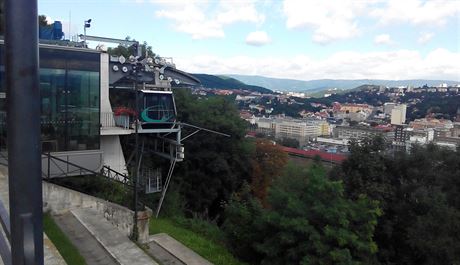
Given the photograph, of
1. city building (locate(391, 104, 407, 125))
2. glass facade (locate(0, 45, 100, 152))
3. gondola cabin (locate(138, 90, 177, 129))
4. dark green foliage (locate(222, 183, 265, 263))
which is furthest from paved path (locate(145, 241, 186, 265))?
city building (locate(391, 104, 407, 125))

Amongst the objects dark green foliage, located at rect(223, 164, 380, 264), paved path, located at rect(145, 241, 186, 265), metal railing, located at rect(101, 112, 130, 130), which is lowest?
paved path, located at rect(145, 241, 186, 265)

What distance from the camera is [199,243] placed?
1159cm

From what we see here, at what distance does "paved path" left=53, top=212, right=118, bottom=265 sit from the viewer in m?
7.74

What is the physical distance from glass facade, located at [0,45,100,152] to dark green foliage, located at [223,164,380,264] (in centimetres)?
619

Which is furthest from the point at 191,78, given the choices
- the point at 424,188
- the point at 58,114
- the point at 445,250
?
the point at 445,250

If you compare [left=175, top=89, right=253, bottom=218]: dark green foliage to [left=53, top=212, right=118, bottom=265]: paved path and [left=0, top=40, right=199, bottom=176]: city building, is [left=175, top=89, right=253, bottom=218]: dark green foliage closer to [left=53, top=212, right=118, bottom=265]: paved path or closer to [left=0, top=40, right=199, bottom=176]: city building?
[left=0, top=40, right=199, bottom=176]: city building

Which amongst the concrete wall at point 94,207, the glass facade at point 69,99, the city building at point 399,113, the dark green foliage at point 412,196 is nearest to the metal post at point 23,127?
the concrete wall at point 94,207

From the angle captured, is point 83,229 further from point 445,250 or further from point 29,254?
point 445,250

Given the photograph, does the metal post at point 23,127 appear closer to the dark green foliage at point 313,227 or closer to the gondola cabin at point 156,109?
the dark green foliage at point 313,227

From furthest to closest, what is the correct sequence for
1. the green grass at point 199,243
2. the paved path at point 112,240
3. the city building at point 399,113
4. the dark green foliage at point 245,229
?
the city building at point 399,113 → the dark green foliage at point 245,229 → the green grass at point 199,243 → the paved path at point 112,240

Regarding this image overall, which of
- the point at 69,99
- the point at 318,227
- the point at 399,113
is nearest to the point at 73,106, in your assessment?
the point at 69,99

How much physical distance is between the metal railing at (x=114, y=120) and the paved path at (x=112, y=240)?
6174 millimetres

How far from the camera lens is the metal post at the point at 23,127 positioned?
3.97 ft

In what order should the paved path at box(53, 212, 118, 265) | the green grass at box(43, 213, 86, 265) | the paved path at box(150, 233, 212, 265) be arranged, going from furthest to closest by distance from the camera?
the paved path at box(150, 233, 212, 265), the paved path at box(53, 212, 118, 265), the green grass at box(43, 213, 86, 265)
